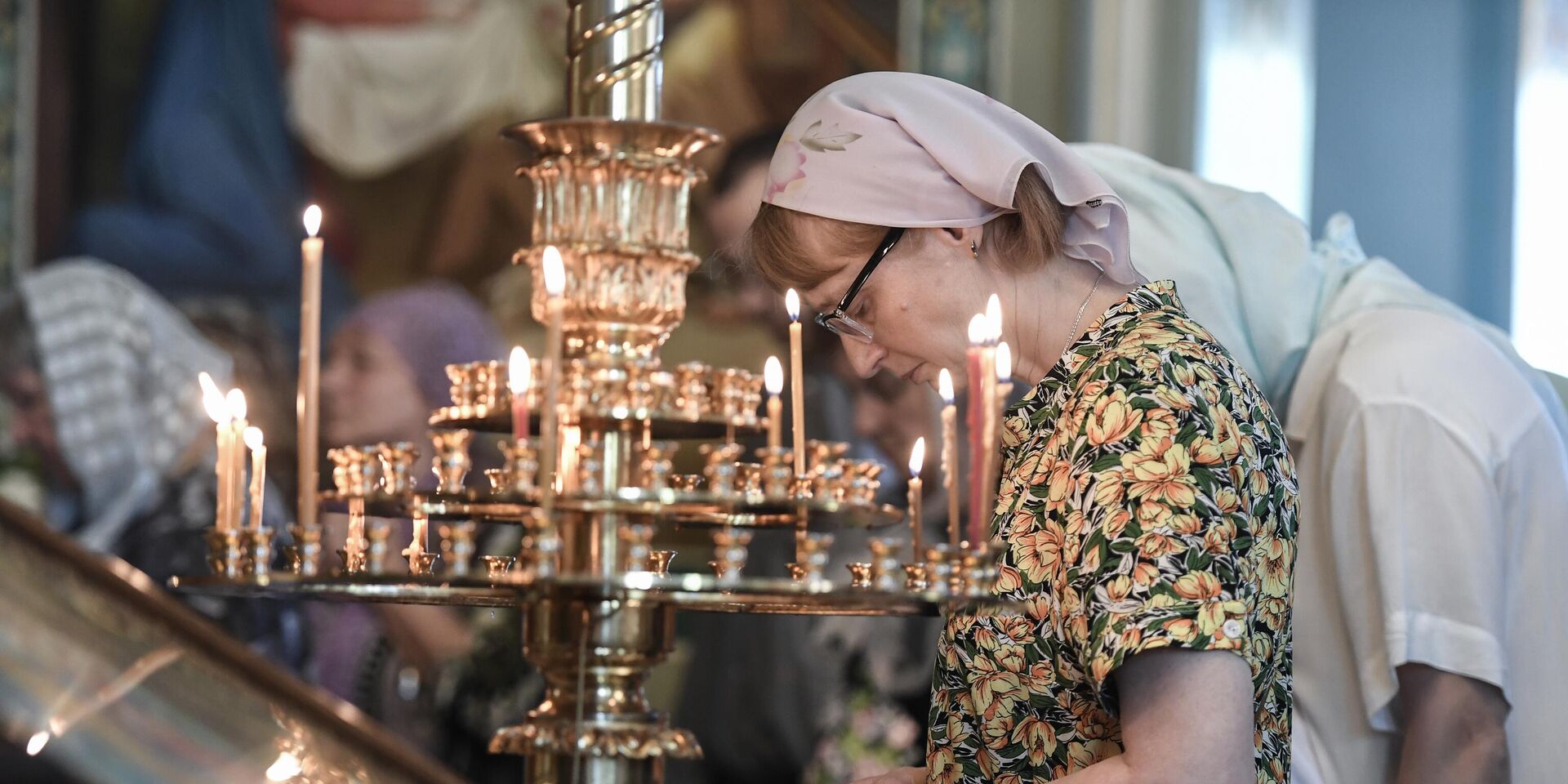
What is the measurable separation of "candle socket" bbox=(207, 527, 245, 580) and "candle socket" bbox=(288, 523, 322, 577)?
0.12ft

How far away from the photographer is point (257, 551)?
120 cm

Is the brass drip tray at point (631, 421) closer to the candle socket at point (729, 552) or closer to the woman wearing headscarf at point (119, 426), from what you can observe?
the candle socket at point (729, 552)

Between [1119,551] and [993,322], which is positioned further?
[1119,551]

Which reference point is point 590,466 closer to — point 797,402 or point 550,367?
point 550,367

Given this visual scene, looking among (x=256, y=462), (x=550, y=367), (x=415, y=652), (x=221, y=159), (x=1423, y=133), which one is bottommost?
(x=415, y=652)

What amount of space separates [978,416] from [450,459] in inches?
15.1

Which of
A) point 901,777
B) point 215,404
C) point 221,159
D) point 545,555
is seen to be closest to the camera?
point 545,555

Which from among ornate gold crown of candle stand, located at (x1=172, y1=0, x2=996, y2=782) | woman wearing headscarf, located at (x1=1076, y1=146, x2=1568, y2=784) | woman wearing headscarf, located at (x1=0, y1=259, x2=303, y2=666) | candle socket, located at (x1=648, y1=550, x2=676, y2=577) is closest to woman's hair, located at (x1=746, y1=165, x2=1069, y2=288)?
candle socket, located at (x1=648, y1=550, x2=676, y2=577)

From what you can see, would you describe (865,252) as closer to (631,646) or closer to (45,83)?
(631,646)

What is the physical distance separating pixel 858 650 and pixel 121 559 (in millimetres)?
2319

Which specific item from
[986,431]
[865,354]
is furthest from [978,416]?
[865,354]

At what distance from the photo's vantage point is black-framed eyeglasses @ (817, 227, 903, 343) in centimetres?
188

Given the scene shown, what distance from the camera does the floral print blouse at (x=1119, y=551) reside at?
1561 mm

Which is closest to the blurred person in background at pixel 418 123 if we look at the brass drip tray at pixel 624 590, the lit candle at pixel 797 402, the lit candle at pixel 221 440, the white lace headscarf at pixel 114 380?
the white lace headscarf at pixel 114 380
